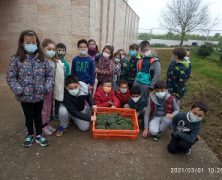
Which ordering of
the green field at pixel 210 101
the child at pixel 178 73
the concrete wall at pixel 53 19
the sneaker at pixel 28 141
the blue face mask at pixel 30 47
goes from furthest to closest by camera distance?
the concrete wall at pixel 53 19 < the child at pixel 178 73 < the green field at pixel 210 101 < the sneaker at pixel 28 141 < the blue face mask at pixel 30 47

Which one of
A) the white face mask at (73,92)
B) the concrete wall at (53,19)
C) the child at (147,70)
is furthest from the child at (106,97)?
the concrete wall at (53,19)

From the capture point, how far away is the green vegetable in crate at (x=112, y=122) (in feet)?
12.2

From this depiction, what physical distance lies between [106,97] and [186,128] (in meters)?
1.69

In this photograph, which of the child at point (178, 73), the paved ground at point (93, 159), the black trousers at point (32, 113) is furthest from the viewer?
the child at point (178, 73)

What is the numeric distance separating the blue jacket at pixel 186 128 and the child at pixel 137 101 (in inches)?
36.6

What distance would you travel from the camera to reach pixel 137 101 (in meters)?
4.28

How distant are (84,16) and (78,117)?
3.62 m

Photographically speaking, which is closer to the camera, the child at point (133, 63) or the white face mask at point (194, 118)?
the white face mask at point (194, 118)

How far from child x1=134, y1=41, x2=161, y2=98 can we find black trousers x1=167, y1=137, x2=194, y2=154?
1244 mm

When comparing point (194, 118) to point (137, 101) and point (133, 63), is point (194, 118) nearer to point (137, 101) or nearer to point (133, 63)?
point (137, 101)

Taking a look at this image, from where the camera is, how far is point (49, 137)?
3619 millimetres

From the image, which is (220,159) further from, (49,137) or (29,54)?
(29,54)

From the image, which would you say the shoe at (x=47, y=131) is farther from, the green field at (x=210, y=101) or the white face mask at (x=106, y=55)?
the green field at (x=210, y=101)
